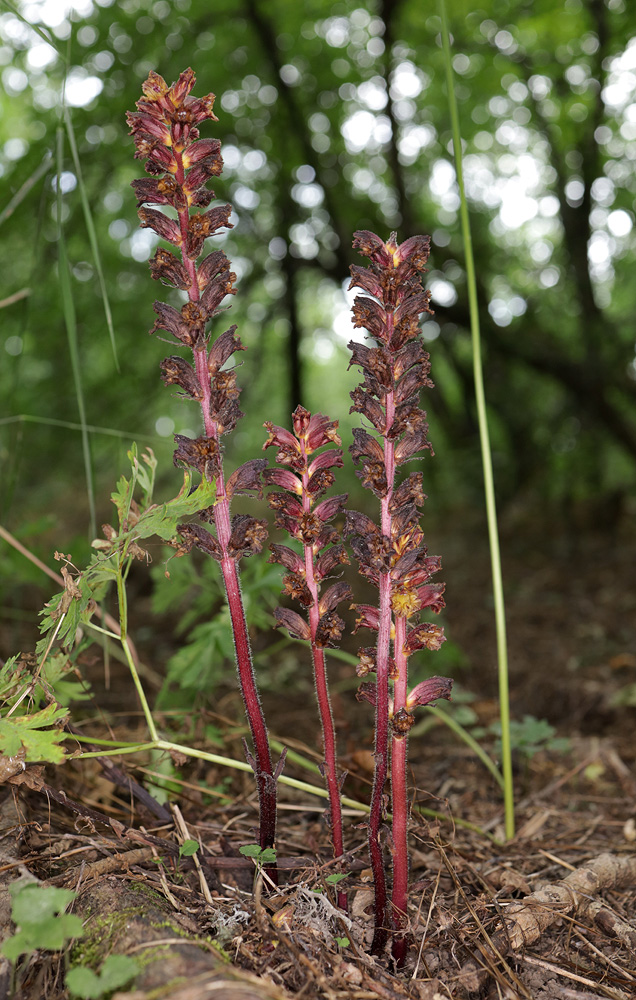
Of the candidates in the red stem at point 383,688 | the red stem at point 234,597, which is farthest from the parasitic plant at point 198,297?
the red stem at point 383,688

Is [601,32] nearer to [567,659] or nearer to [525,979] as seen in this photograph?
[567,659]

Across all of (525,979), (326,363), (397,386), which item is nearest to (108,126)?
(397,386)

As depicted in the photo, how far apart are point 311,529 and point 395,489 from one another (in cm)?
19

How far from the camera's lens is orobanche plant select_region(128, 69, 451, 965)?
1.37 m

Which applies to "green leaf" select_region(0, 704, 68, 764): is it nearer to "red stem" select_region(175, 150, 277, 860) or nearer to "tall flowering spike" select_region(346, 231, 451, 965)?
"red stem" select_region(175, 150, 277, 860)

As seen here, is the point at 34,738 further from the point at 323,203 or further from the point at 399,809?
the point at 323,203

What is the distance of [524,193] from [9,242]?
870cm

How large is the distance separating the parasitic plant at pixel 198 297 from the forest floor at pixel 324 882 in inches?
12.0

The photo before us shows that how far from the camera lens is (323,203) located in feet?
24.0

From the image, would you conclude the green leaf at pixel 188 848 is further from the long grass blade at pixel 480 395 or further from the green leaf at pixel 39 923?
the long grass blade at pixel 480 395

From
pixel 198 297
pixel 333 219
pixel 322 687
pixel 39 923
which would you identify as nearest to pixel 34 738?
pixel 39 923

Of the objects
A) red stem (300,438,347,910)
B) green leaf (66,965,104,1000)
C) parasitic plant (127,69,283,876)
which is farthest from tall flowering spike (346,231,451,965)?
green leaf (66,965,104,1000)

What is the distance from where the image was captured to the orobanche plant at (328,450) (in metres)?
1.37

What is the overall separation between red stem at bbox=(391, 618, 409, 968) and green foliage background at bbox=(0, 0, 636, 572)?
11.5 ft
